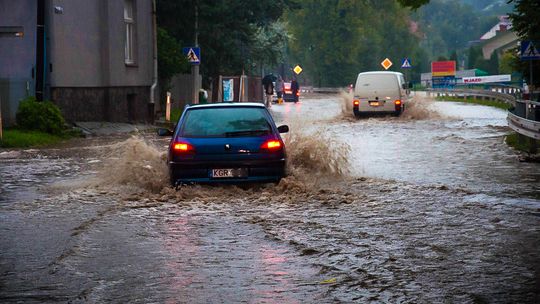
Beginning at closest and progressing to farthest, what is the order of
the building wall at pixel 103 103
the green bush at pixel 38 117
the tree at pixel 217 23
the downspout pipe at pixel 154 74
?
the green bush at pixel 38 117, the building wall at pixel 103 103, the downspout pipe at pixel 154 74, the tree at pixel 217 23

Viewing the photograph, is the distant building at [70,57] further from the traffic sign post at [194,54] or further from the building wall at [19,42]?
the traffic sign post at [194,54]

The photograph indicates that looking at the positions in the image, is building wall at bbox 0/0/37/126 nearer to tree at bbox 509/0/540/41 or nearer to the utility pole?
the utility pole

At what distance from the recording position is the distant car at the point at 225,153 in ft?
44.6

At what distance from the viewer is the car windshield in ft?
45.6

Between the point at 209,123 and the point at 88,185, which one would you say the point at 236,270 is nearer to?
the point at 209,123

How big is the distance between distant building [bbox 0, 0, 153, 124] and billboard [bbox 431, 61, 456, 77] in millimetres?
61692

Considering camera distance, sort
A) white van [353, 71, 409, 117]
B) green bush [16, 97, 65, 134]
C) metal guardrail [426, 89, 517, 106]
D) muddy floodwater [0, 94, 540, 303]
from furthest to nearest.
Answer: metal guardrail [426, 89, 517, 106]
white van [353, 71, 409, 117]
green bush [16, 97, 65, 134]
muddy floodwater [0, 94, 540, 303]

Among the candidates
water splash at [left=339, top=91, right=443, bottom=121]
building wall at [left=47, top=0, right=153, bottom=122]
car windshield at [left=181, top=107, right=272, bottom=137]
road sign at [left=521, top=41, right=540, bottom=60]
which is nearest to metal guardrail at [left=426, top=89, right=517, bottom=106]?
water splash at [left=339, top=91, right=443, bottom=121]

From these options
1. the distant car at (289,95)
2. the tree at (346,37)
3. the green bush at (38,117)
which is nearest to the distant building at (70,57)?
the green bush at (38,117)

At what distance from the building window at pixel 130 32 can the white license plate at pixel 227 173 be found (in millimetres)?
21314

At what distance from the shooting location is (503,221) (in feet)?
37.1

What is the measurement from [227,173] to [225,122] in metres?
0.85

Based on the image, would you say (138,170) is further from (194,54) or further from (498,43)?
(498,43)

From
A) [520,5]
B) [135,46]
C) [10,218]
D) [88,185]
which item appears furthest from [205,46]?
[10,218]
